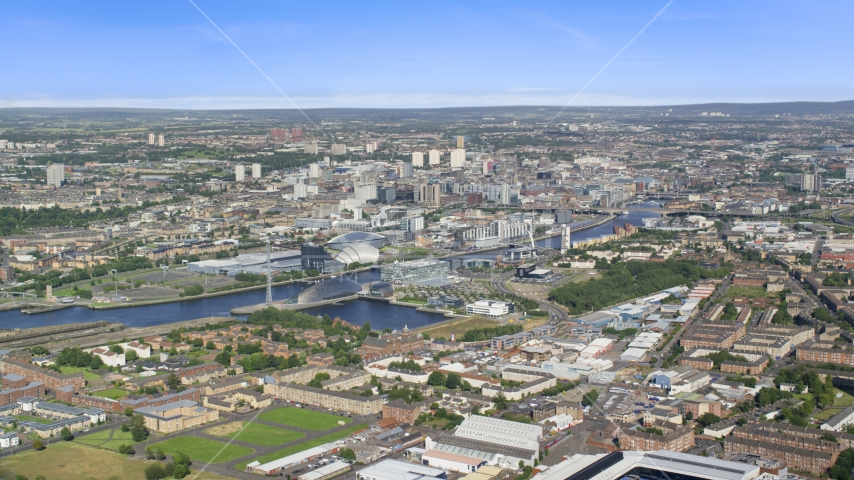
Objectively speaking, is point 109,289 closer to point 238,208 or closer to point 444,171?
point 238,208

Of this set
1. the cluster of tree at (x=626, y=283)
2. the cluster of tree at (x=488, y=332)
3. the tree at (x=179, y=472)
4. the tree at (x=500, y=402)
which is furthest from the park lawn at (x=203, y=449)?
the cluster of tree at (x=626, y=283)

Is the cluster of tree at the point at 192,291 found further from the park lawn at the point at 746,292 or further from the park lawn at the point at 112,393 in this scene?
the park lawn at the point at 746,292

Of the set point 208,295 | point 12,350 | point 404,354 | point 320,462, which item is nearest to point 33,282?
point 208,295

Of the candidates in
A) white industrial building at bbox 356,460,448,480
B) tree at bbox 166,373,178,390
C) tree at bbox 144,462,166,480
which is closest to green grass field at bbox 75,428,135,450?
tree at bbox 144,462,166,480

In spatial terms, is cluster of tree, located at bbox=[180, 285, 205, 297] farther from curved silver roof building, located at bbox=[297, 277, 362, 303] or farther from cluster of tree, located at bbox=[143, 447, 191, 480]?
cluster of tree, located at bbox=[143, 447, 191, 480]

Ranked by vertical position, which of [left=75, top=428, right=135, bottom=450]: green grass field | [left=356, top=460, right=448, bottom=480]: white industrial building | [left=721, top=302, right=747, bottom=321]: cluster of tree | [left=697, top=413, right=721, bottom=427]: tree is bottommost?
[left=721, top=302, right=747, bottom=321]: cluster of tree
